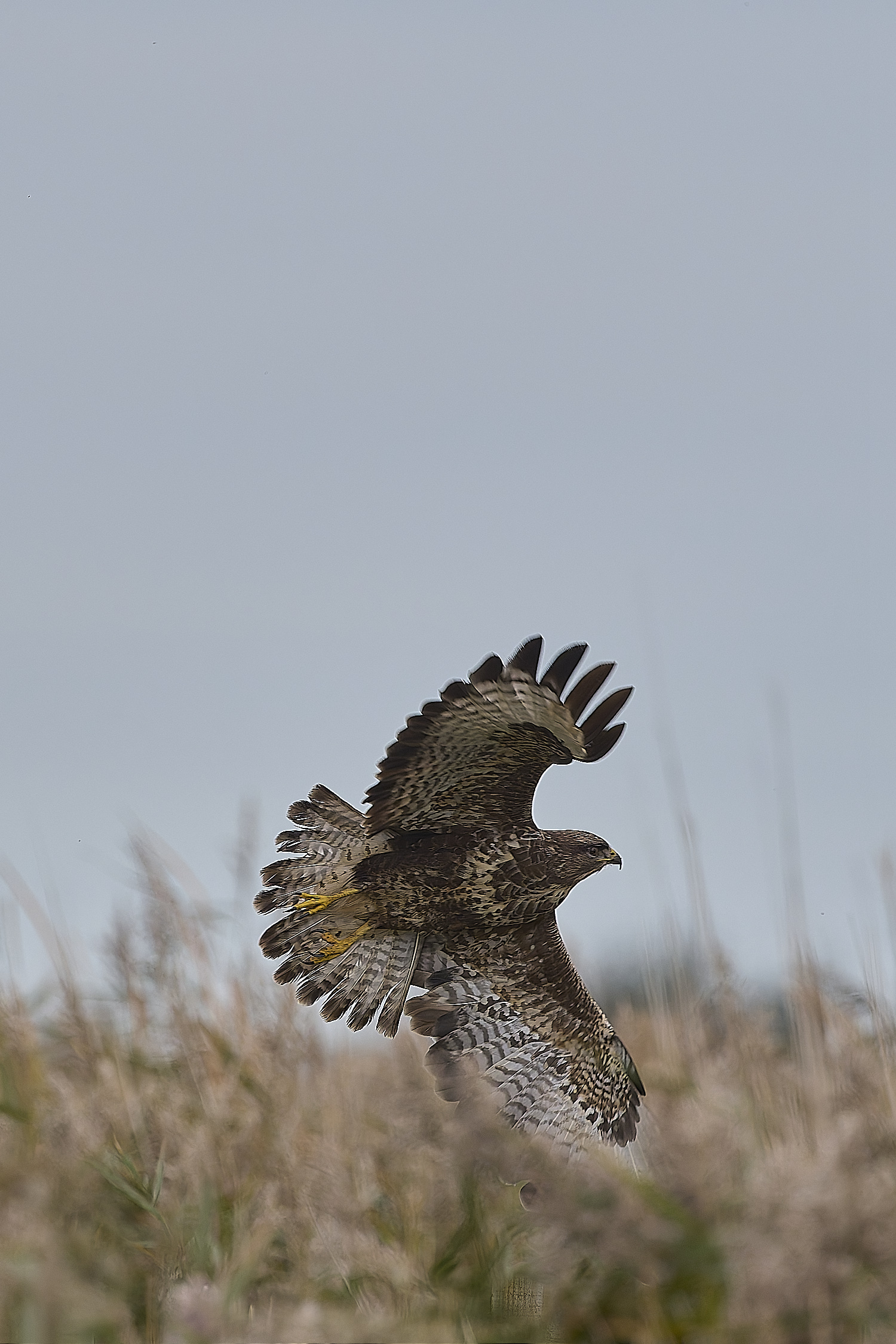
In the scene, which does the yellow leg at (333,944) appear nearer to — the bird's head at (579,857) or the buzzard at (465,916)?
the buzzard at (465,916)

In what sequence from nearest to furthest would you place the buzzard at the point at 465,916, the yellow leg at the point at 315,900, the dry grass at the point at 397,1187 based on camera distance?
the dry grass at the point at 397,1187, the buzzard at the point at 465,916, the yellow leg at the point at 315,900

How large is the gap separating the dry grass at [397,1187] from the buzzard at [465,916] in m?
0.26

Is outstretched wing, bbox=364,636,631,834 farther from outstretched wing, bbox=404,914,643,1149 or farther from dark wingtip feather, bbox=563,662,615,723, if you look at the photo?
outstretched wing, bbox=404,914,643,1149

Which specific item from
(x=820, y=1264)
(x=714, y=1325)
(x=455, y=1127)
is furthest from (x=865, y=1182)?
(x=455, y=1127)

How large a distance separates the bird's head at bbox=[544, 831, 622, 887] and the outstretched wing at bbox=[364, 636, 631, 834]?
0.19m

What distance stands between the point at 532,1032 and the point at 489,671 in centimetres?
226

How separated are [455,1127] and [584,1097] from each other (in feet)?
9.01

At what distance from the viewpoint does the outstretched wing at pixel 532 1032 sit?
625 centimetres

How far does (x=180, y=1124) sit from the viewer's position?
5500 millimetres

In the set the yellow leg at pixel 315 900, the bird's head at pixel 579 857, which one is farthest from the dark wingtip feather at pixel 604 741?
the yellow leg at pixel 315 900

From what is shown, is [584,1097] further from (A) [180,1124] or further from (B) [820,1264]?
(B) [820,1264]

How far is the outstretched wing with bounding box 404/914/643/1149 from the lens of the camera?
20.5 ft

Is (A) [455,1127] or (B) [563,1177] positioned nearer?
(B) [563,1177]

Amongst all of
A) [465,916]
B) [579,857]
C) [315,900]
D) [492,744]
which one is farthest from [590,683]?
[315,900]
